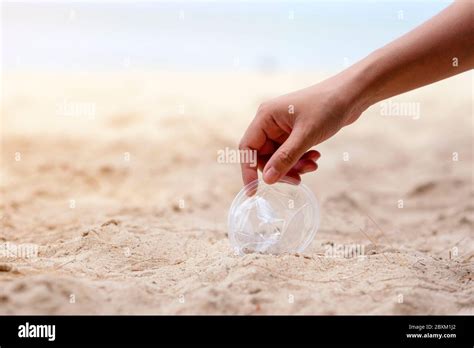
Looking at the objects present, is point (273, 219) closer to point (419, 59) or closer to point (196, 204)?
point (419, 59)

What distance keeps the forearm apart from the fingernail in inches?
16.6

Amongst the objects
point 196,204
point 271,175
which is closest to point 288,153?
point 271,175

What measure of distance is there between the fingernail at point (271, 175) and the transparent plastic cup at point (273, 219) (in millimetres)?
284

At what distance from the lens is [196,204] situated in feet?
14.4

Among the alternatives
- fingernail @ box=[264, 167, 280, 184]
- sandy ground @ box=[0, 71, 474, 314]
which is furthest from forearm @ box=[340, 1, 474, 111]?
sandy ground @ box=[0, 71, 474, 314]

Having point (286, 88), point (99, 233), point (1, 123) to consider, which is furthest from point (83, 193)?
point (286, 88)

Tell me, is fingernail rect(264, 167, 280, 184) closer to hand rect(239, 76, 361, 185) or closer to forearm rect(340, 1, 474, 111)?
hand rect(239, 76, 361, 185)

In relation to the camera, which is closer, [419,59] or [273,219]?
[419,59]

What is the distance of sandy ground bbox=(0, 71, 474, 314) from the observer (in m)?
2.12

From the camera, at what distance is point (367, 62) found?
2424 millimetres

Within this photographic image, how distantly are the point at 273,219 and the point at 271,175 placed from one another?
1.04 ft

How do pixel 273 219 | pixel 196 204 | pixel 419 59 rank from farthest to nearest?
pixel 196 204 → pixel 273 219 → pixel 419 59

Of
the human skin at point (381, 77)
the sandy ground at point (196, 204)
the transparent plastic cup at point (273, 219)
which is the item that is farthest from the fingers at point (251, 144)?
the sandy ground at point (196, 204)
